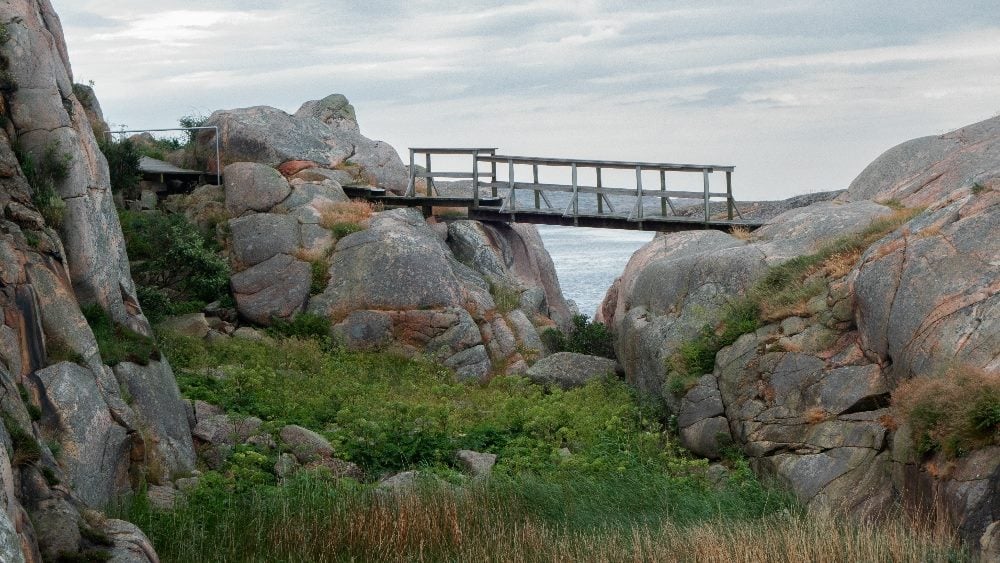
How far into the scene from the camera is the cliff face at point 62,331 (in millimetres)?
10922

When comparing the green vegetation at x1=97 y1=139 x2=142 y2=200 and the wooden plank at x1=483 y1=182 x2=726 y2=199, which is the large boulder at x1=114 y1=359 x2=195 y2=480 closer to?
the green vegetation at x1=97 y1=139 x2=142 y2=200

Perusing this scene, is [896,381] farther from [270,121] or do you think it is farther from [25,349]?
[270,121]

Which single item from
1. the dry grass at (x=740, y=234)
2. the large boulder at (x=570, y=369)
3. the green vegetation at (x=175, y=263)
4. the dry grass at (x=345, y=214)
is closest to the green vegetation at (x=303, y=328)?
the green vegetation at (x=175, y=263)

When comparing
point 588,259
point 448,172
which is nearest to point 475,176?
point 448,172

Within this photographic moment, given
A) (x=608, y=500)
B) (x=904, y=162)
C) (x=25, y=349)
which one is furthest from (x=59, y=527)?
(x=904, y=162)

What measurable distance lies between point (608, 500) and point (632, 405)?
6.75 metres

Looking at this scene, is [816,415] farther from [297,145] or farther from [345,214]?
[297,145]

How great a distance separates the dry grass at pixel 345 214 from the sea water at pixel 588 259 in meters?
20.6

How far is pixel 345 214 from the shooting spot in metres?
28.8

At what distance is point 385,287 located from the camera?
26.3 metres

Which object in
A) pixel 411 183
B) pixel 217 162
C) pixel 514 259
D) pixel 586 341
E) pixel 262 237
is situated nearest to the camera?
pixel 262 237

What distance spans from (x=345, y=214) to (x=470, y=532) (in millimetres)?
16222

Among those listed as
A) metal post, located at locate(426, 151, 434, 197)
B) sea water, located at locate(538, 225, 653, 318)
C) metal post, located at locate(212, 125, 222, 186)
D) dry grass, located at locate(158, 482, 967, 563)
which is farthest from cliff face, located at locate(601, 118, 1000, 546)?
sea water, located at locate(538, 225, 653, 318)

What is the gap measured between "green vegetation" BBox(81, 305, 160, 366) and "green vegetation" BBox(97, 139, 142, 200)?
1038 cm
